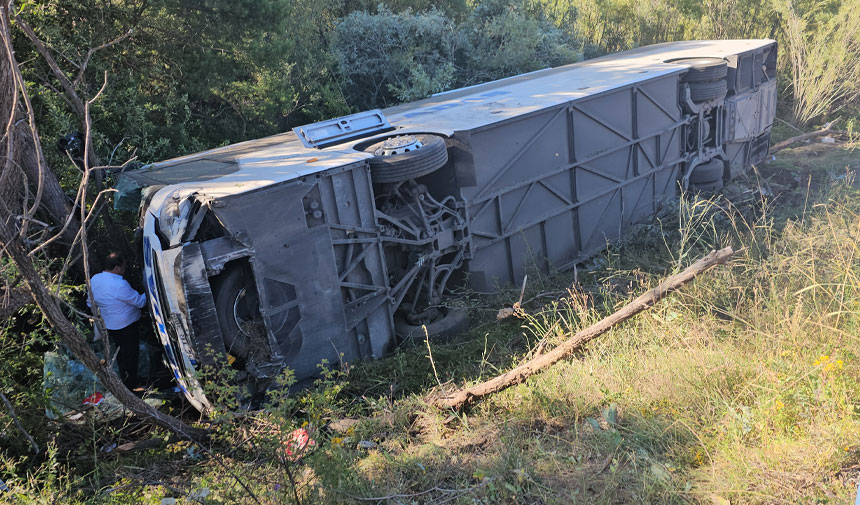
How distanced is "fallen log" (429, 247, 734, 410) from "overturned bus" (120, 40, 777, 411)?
56.9 inches

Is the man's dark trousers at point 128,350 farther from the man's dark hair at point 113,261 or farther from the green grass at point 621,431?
the green grass at point 621,431

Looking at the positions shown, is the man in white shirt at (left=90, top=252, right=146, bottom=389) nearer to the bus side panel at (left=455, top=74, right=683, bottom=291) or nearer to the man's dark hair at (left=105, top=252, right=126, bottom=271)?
the man's dark hair at (left=105, top=252, right=126, bottom=271)

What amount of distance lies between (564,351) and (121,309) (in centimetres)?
399

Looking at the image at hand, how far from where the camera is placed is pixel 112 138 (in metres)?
7.86

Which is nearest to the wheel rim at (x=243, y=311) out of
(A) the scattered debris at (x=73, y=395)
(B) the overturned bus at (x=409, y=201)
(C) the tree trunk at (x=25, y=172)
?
(B) the overturned bus at (x=409, y=201)

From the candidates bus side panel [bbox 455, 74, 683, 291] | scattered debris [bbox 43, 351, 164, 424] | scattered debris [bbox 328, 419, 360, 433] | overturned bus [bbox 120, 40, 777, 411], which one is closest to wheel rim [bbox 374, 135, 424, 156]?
overturned bus [bbox 120, 40, 777, 411]

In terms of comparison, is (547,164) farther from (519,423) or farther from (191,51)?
(191,51)

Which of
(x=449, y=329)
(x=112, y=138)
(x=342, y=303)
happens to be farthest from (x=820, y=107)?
(x=112, y=138)

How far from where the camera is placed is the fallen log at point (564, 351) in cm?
466

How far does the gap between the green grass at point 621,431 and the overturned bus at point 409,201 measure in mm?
798

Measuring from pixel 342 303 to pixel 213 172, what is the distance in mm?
1793

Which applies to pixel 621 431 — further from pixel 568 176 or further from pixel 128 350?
pixel 568 176

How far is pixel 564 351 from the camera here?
4723 millimetres

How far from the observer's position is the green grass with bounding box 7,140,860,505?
337 centimetres
